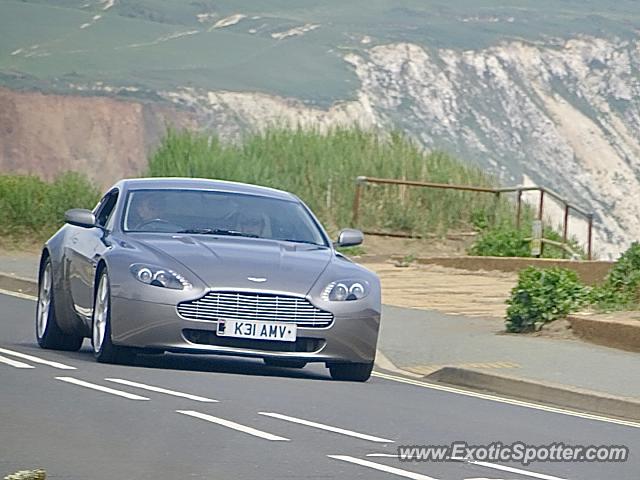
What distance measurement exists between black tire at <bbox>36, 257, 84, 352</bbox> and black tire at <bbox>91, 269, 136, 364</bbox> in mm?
1265

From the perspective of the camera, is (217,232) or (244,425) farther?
(217,232)

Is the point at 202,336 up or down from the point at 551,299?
up

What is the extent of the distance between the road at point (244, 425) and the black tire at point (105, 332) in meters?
0.11

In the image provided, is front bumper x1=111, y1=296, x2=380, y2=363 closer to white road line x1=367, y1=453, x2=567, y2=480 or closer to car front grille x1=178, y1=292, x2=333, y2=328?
car front grille x1=178, y1=292, x2=333, y2=328

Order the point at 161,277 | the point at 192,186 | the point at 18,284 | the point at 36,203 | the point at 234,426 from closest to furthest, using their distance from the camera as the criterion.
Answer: the point at 234,426 < the point at 161,277 < the point at 192,186 < the point at 18,284 < the point at 36,203

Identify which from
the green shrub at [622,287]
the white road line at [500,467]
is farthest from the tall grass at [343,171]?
the white road line at [500,467]

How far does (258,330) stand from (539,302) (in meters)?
5.83

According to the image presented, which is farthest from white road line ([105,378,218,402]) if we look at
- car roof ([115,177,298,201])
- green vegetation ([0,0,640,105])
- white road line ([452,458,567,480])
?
green vegetation ([0,0,640,105])

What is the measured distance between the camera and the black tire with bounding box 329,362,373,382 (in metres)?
14.8

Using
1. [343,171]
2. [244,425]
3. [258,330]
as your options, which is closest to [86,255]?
[258,330]

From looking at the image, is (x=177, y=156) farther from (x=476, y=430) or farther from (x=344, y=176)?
(x=476, y=430)

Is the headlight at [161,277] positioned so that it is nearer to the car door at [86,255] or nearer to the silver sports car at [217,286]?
the silver sports car at [217,286]

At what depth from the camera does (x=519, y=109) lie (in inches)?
4040

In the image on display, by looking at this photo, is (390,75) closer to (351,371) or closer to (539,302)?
(539,302)
